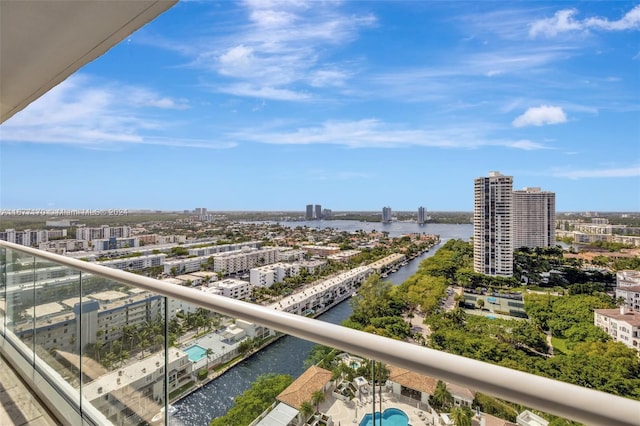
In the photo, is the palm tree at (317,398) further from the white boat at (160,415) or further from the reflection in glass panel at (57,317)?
the reflection in glass panel at (57,317)

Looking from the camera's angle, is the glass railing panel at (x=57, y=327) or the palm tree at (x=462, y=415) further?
the glass railing panel at (x=57, y=327)

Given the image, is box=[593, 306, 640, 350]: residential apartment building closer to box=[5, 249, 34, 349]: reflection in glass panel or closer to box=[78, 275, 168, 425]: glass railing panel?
box=[78, 275, 168, 425]: glass railing panel

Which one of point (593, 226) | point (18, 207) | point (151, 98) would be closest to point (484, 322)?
point (593, 226)

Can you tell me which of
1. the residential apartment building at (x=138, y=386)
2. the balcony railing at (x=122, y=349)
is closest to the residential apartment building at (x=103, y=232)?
the balcony railing at (x=122, y=349)

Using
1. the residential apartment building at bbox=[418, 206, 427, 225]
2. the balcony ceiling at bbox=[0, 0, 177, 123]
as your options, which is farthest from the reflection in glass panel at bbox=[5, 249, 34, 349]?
the residential apartment building at bbox=[418, 206, 427, 225]

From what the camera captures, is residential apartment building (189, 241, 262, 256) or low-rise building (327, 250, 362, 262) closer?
residential apartment building (189, 241, 262, 256)

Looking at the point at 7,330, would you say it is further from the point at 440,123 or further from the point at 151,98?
the point at 440,123
